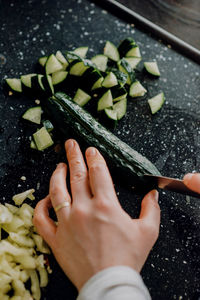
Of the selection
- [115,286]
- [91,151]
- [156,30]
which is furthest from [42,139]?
[156,30]

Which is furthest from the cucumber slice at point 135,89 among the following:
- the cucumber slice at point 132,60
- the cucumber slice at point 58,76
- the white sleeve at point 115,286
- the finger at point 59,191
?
the white sleeve at point 115,286

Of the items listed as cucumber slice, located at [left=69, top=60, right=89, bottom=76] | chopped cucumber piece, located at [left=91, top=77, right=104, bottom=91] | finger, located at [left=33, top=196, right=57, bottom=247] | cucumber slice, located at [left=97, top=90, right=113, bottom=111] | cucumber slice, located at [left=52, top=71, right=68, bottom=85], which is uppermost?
cucumber slice, located at [left=69, top=60, right=89, bottom=76]

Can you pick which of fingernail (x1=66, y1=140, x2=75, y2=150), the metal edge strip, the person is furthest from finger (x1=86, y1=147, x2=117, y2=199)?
the metal edge strip

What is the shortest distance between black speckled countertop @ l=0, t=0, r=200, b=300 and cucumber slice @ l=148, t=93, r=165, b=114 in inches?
1.4

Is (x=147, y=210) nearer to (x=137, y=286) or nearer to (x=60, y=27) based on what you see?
(x=137, y=286)

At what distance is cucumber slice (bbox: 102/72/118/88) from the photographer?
1.75 metres

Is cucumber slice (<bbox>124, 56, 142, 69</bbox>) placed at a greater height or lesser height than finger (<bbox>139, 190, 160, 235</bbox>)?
greater

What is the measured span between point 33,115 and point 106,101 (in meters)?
0.39

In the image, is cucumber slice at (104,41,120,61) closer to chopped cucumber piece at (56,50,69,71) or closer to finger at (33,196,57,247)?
chopped cucumber piece at (56,50,69,71)

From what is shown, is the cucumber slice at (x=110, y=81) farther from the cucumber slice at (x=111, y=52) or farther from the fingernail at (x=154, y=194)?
the fingernail at (x=154, y=194)

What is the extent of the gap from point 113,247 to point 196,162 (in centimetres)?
77

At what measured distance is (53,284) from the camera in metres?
1.54

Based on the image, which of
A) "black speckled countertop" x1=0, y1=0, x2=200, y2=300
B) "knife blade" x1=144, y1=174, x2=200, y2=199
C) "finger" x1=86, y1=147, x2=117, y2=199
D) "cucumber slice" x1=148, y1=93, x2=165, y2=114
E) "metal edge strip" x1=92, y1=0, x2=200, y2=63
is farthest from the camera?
"metal edge strip" x1=92, y1=0, x2=200, y2=63

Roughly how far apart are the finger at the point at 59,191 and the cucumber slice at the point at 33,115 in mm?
287
